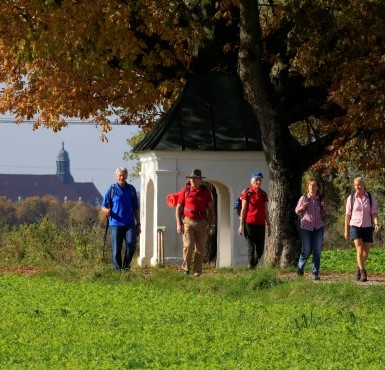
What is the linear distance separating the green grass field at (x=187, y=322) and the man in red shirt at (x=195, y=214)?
178cm

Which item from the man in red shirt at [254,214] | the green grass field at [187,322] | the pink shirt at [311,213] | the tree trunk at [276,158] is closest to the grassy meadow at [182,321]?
the green grass field at [187,322]

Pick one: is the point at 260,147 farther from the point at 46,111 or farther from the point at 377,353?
the point at 377,353

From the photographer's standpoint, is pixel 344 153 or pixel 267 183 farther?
pixel 344 153

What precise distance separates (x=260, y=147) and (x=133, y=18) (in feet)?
13.5

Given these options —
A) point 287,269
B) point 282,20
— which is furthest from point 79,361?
point 282,20

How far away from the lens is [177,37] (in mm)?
29438

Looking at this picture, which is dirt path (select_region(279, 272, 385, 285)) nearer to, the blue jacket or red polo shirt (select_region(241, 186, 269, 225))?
red polo shirt (select_region(241, 186, 269, 225))

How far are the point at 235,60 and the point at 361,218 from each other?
10.8 m

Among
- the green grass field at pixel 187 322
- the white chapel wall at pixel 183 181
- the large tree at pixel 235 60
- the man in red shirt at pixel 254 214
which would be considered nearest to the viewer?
the green grass field at pixel 187 322

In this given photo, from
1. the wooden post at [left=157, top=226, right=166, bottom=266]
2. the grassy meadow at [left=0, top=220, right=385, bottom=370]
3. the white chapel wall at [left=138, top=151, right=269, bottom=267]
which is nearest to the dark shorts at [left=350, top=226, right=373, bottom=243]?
the grassy meadow at [left=0, top=220, right=385, bottom=370]

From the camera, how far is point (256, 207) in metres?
25.5

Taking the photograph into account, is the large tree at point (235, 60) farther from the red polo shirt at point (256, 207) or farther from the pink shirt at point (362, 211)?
the pink shirt at point (362, 211)

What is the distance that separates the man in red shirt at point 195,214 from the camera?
2409 centimetres

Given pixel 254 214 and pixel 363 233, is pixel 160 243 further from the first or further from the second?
pixel 363 233
